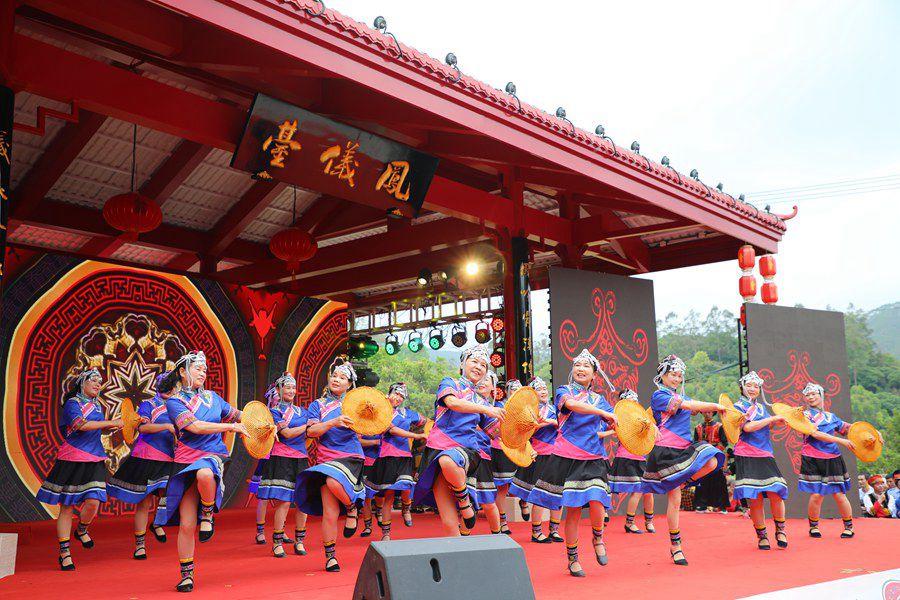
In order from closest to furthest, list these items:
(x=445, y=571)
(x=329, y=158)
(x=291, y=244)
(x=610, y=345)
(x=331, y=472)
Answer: (x=445, y=571) < (x=331, y=472) < (x=329, y=158) < (x=291, y=244) < (x=610, y=345)

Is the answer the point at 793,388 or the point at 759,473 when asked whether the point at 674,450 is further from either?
the point at 793,388

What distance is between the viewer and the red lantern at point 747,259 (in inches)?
372

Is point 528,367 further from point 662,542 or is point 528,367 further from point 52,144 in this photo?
point 52,144

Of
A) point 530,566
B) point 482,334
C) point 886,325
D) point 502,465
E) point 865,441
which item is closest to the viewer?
point 530,566

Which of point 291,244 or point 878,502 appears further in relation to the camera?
point 878,502

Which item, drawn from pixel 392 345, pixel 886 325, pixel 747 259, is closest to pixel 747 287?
pixel 747 259

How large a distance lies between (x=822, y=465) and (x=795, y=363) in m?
2.31

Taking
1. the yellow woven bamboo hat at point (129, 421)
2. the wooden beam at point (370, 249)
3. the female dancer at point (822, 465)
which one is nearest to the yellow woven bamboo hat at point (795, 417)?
the female dancer at point (822, 465)

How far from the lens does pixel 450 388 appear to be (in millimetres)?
5004

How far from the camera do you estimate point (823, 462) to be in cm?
738

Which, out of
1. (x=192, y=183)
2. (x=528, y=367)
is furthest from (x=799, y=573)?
(x=192, y=183)

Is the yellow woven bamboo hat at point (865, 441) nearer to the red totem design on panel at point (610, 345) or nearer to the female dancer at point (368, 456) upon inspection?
the red totem design on panel at point (610, 345)

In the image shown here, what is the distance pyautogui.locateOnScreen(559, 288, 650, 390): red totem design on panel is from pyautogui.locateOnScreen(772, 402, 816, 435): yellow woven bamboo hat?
213 cm

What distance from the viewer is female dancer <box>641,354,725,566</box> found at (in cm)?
562
